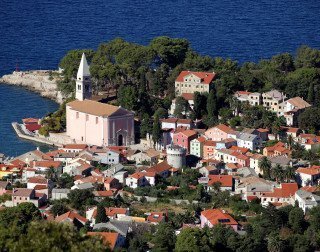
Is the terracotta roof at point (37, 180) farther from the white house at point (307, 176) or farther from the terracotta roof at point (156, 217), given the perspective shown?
the white house at point (307, 176)

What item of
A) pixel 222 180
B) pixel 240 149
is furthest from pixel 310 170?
pixel 240 149

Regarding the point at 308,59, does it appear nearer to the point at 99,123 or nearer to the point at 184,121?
the point at 184,121

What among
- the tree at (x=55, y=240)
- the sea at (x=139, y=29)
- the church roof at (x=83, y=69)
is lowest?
the sea at (x=139, y=29)

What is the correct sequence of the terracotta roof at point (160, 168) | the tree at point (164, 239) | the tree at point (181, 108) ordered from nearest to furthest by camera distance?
the tree at point (164, 239) → the terracotta roof at point (160, 168) → the tree at point (181, 108)

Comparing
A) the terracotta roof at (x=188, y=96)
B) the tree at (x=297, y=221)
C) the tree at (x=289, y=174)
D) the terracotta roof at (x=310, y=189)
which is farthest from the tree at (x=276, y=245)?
the terracotta roof at (x=188, y=96)

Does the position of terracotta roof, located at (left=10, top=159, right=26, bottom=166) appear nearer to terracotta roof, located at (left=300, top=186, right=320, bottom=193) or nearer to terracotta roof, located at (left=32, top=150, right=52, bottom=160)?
terracotta roof, located at (left=32, top=150, right=52, bottom=160)

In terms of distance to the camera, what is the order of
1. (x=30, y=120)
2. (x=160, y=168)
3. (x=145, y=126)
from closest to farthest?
(x=160, y=168), (x=145, y=126), (x=30, y=120)
